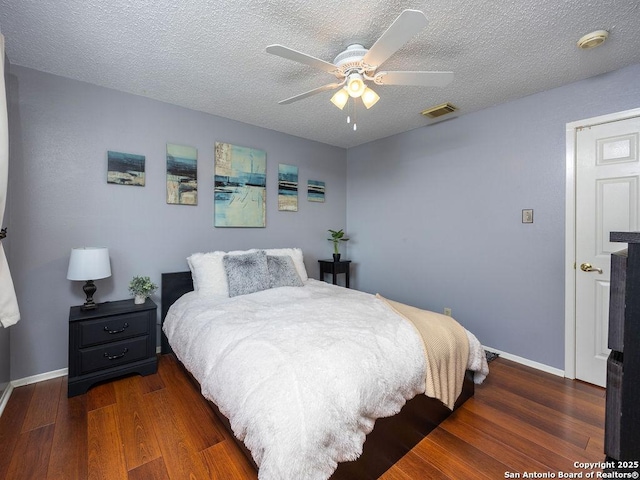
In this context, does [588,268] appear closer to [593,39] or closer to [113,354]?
[593,39]

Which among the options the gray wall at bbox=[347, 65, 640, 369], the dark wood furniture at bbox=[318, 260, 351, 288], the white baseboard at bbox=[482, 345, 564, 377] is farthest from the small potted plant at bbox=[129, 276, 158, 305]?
the white baseboard at bbox=[482, 345, 564, 377]

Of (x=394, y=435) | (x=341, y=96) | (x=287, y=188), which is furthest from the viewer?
(x=287, y=188)

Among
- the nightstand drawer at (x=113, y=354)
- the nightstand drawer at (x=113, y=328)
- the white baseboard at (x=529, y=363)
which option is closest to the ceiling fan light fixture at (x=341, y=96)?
the nightstand drawer at (x=113, y=328)

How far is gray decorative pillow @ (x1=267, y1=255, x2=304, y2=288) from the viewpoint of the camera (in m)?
2.88

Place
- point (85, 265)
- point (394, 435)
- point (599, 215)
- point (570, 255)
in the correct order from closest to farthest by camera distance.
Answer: point (394, 435)
point (85, 265)
point (599, 215)
point (570, 255)

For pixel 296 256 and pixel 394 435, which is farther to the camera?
pixel 296 256

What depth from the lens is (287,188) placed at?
12.5 feet

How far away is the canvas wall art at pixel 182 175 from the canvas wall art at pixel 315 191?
59.5 inches

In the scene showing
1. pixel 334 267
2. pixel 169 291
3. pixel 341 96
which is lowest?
pixel 169 291

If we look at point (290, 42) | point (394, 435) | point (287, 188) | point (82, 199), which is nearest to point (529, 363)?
point (394, 435)

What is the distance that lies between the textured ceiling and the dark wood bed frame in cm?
225

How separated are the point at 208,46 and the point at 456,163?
8.60 ft

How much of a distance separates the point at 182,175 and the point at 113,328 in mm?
1538

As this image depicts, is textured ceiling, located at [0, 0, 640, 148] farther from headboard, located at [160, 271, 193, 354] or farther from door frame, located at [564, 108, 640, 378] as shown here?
headboard, located at [160, 271, 193, 354]
